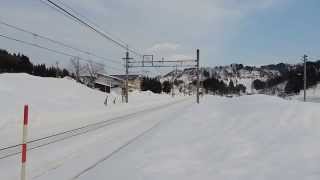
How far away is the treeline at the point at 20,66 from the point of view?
10593cm

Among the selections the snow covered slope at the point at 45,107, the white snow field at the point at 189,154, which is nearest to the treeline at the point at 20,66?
the snow covered slope at the point at 45,107

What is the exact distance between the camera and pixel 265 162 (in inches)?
369

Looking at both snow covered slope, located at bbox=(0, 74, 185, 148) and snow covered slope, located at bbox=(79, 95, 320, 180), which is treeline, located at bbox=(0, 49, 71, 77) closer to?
snow covered slope, located at bbox=(0, 74, 185, 148)

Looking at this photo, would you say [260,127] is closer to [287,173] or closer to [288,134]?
[288,134]

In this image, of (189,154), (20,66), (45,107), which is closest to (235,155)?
(189,154)

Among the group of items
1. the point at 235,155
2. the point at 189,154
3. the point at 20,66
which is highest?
the point at 20,66

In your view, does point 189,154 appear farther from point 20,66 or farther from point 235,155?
point 20,66

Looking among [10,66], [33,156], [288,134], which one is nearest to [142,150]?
[33,156]

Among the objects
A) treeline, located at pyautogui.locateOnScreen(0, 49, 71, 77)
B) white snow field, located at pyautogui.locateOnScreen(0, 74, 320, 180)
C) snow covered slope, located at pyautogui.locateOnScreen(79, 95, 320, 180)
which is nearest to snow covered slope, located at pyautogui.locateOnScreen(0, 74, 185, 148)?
white snow field, located at pyautogui.locateOnScreen(0, 74, 320, 180)

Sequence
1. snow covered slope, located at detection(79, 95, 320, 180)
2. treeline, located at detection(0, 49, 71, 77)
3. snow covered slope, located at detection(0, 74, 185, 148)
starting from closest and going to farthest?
snow covered slope, located at detection(79, 95, 320, 180)
snow covered slope, located at detection(0, 74, 185, 148)
treeline, located at detection(0, 49, 71, 77)

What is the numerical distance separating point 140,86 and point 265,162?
157189 mm

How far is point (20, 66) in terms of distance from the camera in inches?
4405

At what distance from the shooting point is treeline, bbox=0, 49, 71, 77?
4170 inches

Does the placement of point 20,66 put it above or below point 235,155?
above
